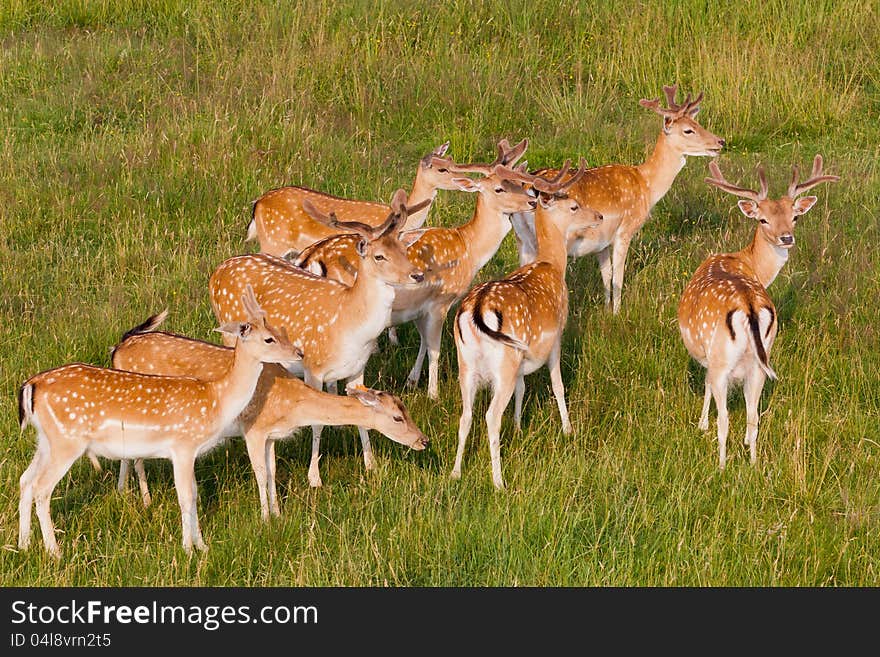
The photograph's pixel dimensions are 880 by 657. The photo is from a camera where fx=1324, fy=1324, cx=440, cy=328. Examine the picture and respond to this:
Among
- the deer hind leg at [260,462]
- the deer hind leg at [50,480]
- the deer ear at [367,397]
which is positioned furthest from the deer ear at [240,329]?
the deer hind leg at [50,480]

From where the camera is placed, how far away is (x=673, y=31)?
11.8m

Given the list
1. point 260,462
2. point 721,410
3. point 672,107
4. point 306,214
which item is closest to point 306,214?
point 306,214

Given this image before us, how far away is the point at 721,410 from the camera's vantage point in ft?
20.6

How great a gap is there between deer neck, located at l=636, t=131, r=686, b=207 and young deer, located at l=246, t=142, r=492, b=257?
146 centimetres

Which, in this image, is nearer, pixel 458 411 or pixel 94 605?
pixel 94 605

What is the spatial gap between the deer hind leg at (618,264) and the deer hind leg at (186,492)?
3.40 m

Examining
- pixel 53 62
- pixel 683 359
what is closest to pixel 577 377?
pixel 683 359

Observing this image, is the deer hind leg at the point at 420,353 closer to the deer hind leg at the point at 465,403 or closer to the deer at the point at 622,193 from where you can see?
the deer at the point at 622,193

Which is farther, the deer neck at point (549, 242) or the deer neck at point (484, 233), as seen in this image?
the deer neck at point (484, 233)

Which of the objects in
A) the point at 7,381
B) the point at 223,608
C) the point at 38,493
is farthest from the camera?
the point at 7,381

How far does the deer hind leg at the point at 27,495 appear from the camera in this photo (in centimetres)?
549

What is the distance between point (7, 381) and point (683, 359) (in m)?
3.60

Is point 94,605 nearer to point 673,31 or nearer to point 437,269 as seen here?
point 437,269

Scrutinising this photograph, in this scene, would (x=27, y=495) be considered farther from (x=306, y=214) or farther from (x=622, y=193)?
(x=622, y=193)
